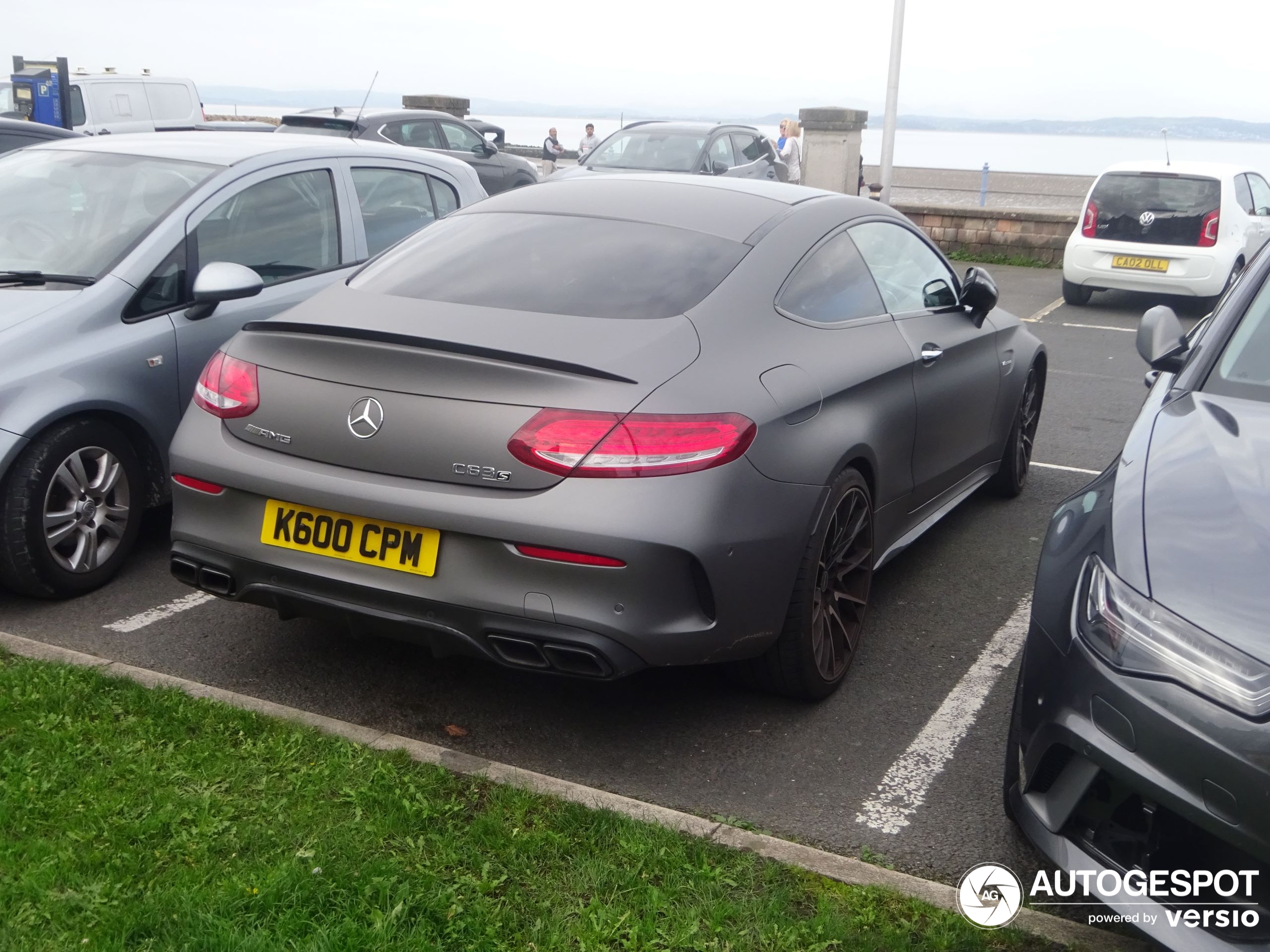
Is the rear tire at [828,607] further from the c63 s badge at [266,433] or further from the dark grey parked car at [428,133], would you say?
the dark grey parked car at [428,133]

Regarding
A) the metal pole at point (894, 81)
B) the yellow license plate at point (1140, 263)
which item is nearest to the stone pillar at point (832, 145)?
the metal pole at point (894, 81)

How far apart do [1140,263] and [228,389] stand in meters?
11.5

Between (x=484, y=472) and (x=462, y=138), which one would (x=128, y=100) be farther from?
(x=484, y=472)

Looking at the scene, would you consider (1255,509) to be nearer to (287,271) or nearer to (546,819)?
(546,819)

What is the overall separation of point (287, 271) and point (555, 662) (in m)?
3.01

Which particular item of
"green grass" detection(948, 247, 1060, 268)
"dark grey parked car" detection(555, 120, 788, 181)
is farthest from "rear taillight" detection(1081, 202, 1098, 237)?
"dark grey parked car" detection(555, 120, 788, 181)

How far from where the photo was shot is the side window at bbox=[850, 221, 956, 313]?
4.61 metres

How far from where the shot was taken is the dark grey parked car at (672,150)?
1570 centimetres

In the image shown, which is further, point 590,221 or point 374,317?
point 590,221

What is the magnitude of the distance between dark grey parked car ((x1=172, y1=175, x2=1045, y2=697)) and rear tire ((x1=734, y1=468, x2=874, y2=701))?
1cm

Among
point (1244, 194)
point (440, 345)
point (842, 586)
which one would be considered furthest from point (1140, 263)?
point (440, 345)

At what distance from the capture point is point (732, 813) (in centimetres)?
332

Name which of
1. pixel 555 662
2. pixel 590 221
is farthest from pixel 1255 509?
pixel 590 221

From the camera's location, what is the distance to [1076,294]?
13.7m
